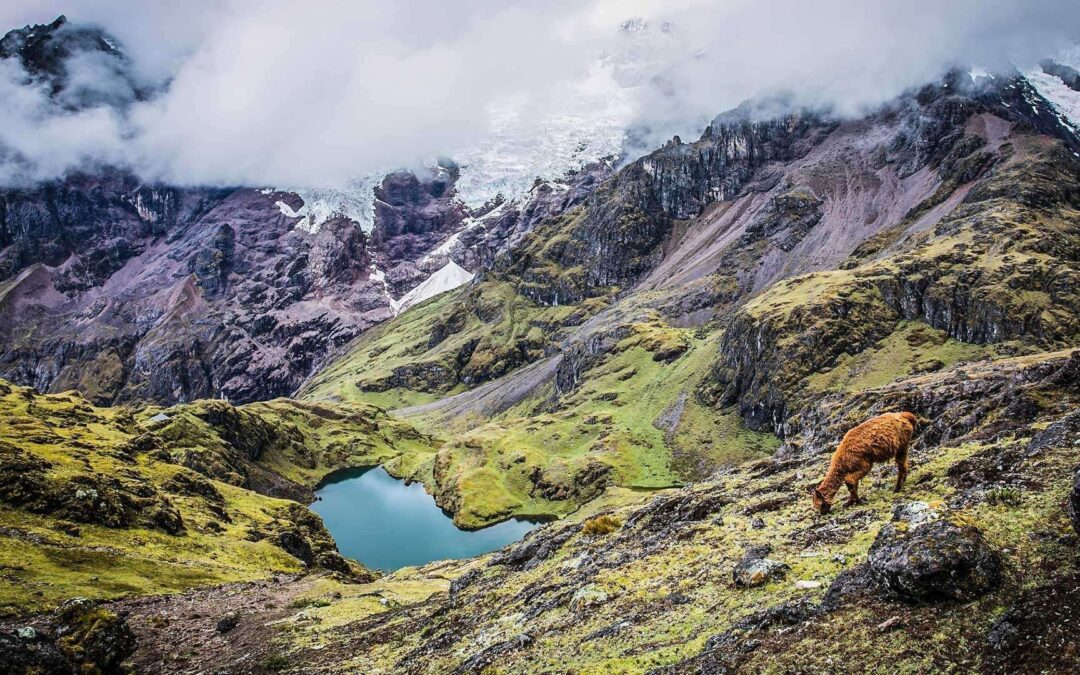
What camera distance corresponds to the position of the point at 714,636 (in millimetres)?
15969

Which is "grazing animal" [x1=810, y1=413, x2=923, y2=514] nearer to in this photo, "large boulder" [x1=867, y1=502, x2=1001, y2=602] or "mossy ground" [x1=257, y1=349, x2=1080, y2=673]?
"mossy ground" [x1=257, y1=349, x2=1080, y2=673]

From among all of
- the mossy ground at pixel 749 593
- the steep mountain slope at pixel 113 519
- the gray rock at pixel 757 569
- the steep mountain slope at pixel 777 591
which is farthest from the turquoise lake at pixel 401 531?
the gray rock at pixel 757 569

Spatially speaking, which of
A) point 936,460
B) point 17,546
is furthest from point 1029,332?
point 17,546

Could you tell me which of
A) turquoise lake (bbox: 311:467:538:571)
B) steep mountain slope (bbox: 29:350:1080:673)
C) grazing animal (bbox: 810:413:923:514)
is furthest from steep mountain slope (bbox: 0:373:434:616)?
grazing animal (bbox: 810:413:923:514)

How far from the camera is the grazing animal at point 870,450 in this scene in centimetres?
2042

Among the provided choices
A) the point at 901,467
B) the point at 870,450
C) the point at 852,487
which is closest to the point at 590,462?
the point at 852,487

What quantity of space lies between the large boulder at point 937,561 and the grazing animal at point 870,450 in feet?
20.9

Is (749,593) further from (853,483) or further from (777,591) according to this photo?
(853,483)

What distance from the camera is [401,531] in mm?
163625

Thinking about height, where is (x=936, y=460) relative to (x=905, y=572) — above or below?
below

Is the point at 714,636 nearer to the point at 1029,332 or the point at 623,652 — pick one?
the point at 623,652

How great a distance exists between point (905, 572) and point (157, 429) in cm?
17209

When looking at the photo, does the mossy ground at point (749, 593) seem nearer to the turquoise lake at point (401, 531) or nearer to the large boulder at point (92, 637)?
the large boulder at point (92, 637)

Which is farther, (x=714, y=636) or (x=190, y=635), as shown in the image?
(x=190, y=635)
